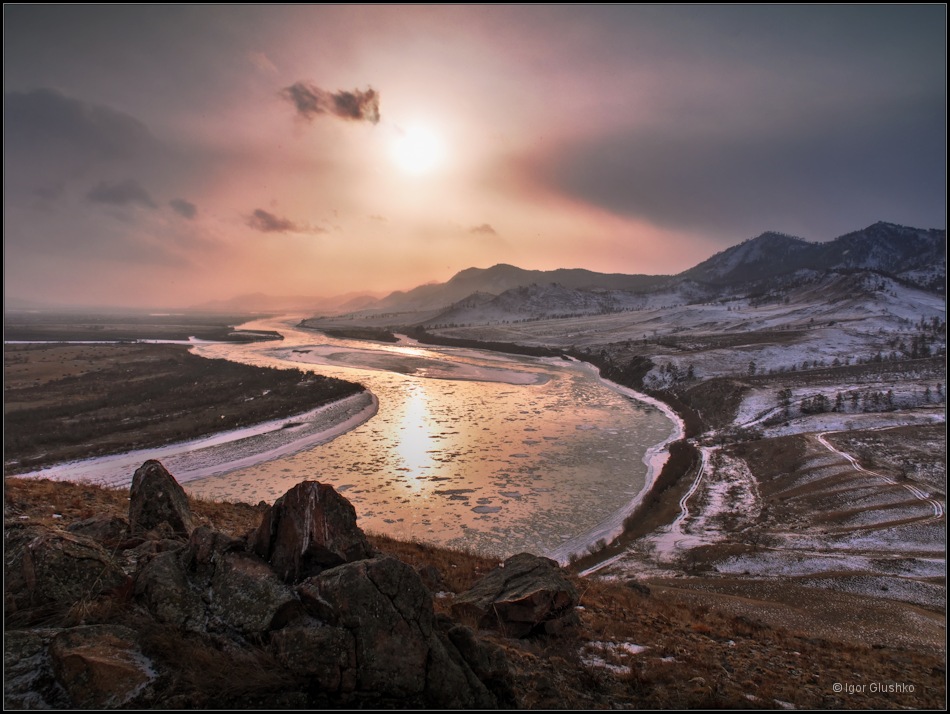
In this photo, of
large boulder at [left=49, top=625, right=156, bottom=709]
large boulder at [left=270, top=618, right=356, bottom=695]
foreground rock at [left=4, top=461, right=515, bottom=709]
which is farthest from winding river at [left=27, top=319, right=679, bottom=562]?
large boulder at [left=49, top=625, right=156, bottom=709]

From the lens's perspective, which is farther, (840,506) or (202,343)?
(202,343)

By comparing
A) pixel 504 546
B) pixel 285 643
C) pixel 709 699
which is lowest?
pixel 504 546

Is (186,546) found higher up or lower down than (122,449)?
higher up

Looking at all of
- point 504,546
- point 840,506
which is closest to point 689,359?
point 840,506

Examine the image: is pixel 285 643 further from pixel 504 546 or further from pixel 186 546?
pixel 504 546

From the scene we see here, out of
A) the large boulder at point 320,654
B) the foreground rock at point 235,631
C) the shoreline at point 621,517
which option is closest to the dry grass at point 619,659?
the foreground rock at point 235,631

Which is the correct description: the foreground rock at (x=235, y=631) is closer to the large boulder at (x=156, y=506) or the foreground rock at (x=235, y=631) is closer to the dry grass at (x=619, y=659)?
the dry grass at (x=619, y=659)
